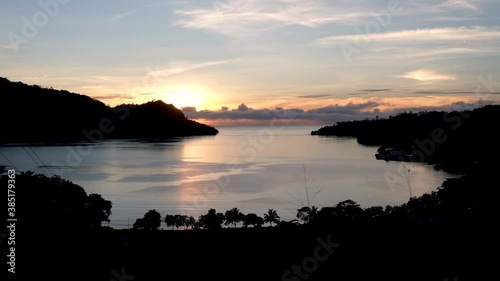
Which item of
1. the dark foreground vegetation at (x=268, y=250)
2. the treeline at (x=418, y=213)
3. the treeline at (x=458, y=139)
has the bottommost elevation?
the dark foreground vegetation at (x=268, y=250)

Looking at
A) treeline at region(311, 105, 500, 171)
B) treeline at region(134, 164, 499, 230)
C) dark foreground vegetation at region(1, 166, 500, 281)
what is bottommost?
dark foreground vegetation at region(1, 166, 500, 281)

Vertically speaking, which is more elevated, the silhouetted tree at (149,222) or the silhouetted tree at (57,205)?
the silhouetted tree at (57,205)

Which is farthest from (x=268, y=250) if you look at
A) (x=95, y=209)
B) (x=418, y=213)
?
(x=95, y=209)

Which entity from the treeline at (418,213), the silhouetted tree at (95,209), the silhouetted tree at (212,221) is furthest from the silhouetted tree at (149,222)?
the silhouetted tree at (212,221)

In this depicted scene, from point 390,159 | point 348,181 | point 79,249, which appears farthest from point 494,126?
point 79,249

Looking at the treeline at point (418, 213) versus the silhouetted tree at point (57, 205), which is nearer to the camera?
the silhouetted tree at point (57, 205)

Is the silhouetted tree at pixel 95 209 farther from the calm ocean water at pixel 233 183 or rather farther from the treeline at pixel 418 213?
the calm ocean water at pixel 233 183

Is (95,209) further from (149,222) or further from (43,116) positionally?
(43,116)

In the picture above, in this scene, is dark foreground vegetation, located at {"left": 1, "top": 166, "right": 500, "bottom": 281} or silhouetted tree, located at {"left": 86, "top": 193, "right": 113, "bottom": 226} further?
silhouetted tree, located at {"left": 86, "top": 193, "right": 113, "bottom": 226}

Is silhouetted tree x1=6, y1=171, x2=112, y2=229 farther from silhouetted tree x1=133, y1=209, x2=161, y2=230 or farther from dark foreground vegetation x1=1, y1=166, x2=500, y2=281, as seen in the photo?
silhouetted tree x1=133, y1=209, x2=161, y2=230

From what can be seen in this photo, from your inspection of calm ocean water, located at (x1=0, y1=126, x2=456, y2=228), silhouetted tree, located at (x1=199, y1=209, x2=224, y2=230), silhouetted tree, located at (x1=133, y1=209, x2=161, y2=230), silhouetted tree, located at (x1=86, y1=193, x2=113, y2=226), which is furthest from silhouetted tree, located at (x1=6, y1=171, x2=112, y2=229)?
calm ocean water, located at (x1=0, y1=126, x2=456, y2=228)

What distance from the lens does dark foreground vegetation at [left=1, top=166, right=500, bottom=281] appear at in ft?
35.0

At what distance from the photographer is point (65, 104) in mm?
112250

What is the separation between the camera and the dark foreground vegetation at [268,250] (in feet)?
35.0
